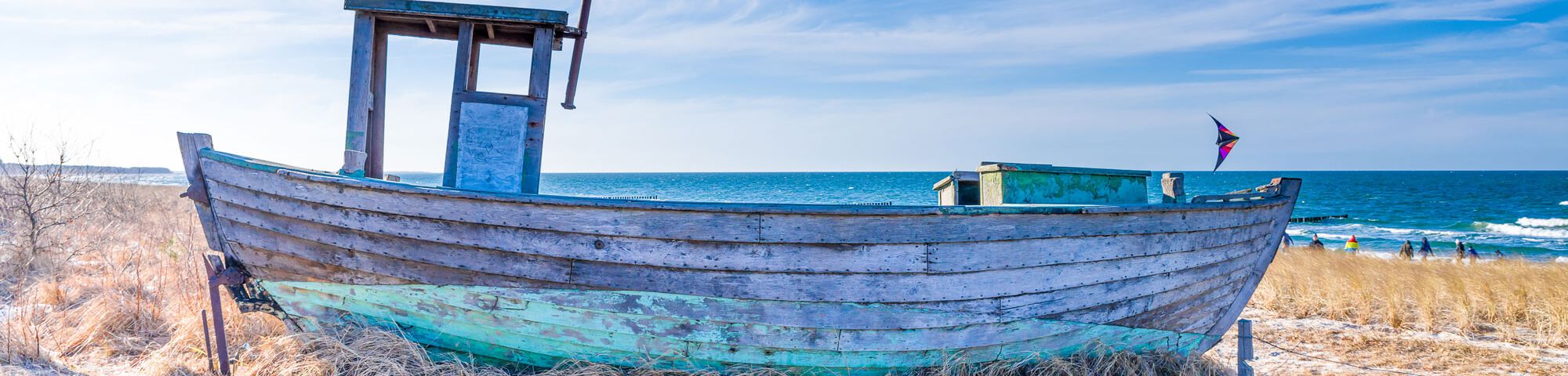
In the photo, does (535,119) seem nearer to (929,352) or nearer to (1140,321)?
(929,352)

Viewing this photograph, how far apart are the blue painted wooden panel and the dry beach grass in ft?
3.76

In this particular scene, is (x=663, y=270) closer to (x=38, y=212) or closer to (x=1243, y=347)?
(x=1243, y=347)

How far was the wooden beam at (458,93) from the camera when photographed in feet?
17.3

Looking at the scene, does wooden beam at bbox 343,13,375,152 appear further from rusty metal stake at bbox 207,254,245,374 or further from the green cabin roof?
rusty metal stake at bbox 207,254,245,374

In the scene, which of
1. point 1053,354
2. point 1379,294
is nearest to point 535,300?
point 1053,354

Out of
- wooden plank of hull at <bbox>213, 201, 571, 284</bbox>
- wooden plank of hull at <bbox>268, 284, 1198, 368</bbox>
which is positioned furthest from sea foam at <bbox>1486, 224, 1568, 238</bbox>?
wooden plank of hull at <bbox>213, 201, 571, 284</bbox>

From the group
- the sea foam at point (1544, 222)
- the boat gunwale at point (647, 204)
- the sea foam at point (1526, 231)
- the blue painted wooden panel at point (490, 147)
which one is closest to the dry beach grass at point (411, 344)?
the boat gunwale at point (647, 204)

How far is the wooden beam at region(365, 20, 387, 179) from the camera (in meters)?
5.85

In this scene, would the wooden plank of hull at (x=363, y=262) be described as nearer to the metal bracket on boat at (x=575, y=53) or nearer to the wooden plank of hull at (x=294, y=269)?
the wooden plank of hull at (x=294, y=269)

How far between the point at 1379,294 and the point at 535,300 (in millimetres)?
11484

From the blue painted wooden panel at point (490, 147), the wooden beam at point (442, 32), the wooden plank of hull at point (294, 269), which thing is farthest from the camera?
the wooden beam at point (442, 32)

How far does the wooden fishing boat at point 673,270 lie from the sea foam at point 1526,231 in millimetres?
39983

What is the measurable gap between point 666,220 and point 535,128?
1810 mm

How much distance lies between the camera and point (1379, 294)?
10688 mm
